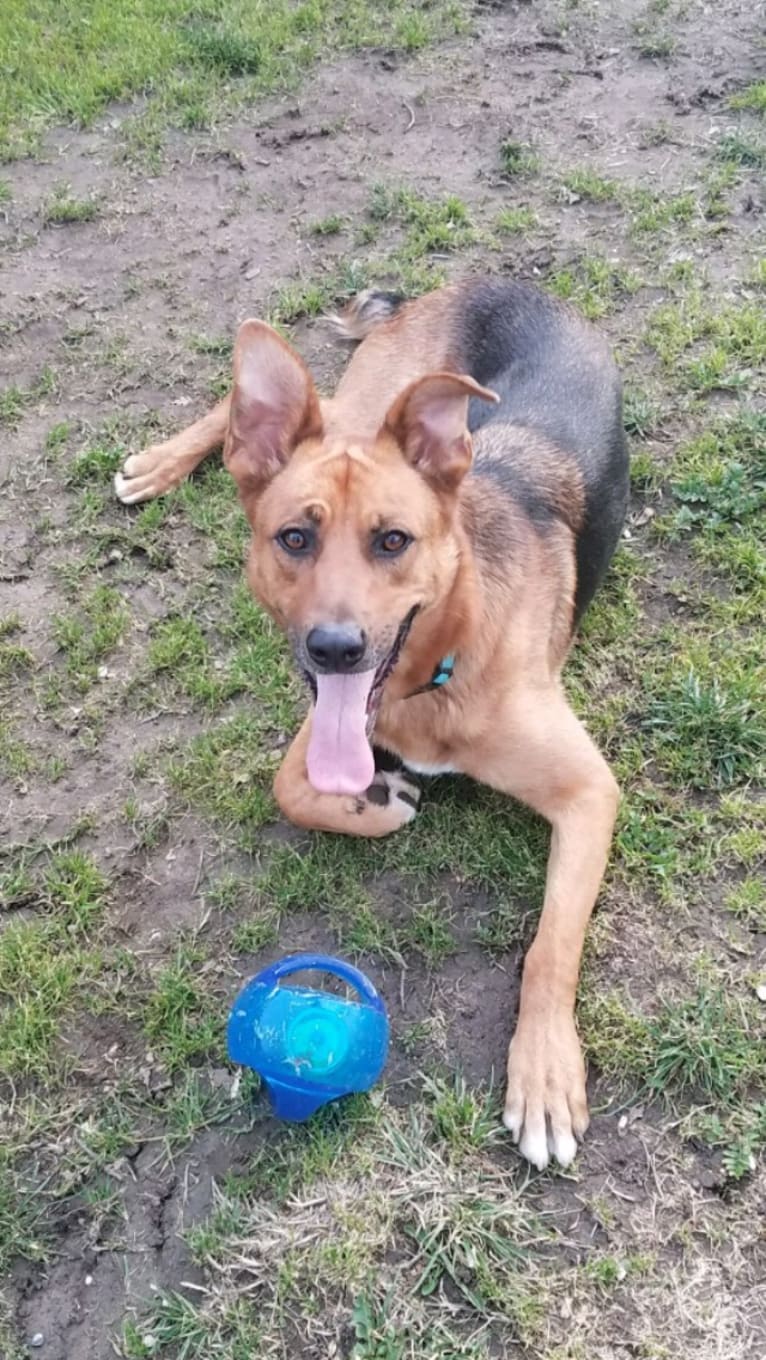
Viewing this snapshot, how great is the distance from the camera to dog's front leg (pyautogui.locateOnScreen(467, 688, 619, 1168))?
3391 mm

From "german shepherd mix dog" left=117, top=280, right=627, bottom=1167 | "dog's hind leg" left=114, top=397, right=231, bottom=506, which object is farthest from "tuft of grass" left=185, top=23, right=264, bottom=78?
"german shepherd mix dog" left=117, top=280, right=627, bottom=1167

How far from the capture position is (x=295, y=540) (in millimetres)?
3621

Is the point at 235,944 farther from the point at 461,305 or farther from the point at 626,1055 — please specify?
the point at 461,305

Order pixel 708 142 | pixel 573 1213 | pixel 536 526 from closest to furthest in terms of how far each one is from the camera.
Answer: pixel 573 1213
pixel 536 526
pixel 708 142

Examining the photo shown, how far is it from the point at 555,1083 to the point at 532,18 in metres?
7.74

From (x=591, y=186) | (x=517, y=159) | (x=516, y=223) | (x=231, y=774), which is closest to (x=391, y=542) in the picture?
(x=231, y=774)

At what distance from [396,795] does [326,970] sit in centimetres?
83

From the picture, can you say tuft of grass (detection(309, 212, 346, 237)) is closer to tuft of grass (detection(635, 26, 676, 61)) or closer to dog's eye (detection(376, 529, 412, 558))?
tuft of grass (detection(635, 26, 676, 61))

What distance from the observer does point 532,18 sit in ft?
27.2

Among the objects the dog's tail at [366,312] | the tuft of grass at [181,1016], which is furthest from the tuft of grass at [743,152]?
the tuft of grass at [181,1016]

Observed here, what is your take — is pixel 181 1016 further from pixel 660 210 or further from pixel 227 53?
pixel 227 53

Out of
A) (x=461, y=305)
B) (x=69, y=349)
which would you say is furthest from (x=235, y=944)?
(x=69, y=349)

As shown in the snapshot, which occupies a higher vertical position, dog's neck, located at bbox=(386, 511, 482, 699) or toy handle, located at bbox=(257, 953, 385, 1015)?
dog's neck, located at bbox=(386, 511, 482, 699)

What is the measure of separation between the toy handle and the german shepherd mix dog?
0.49m
